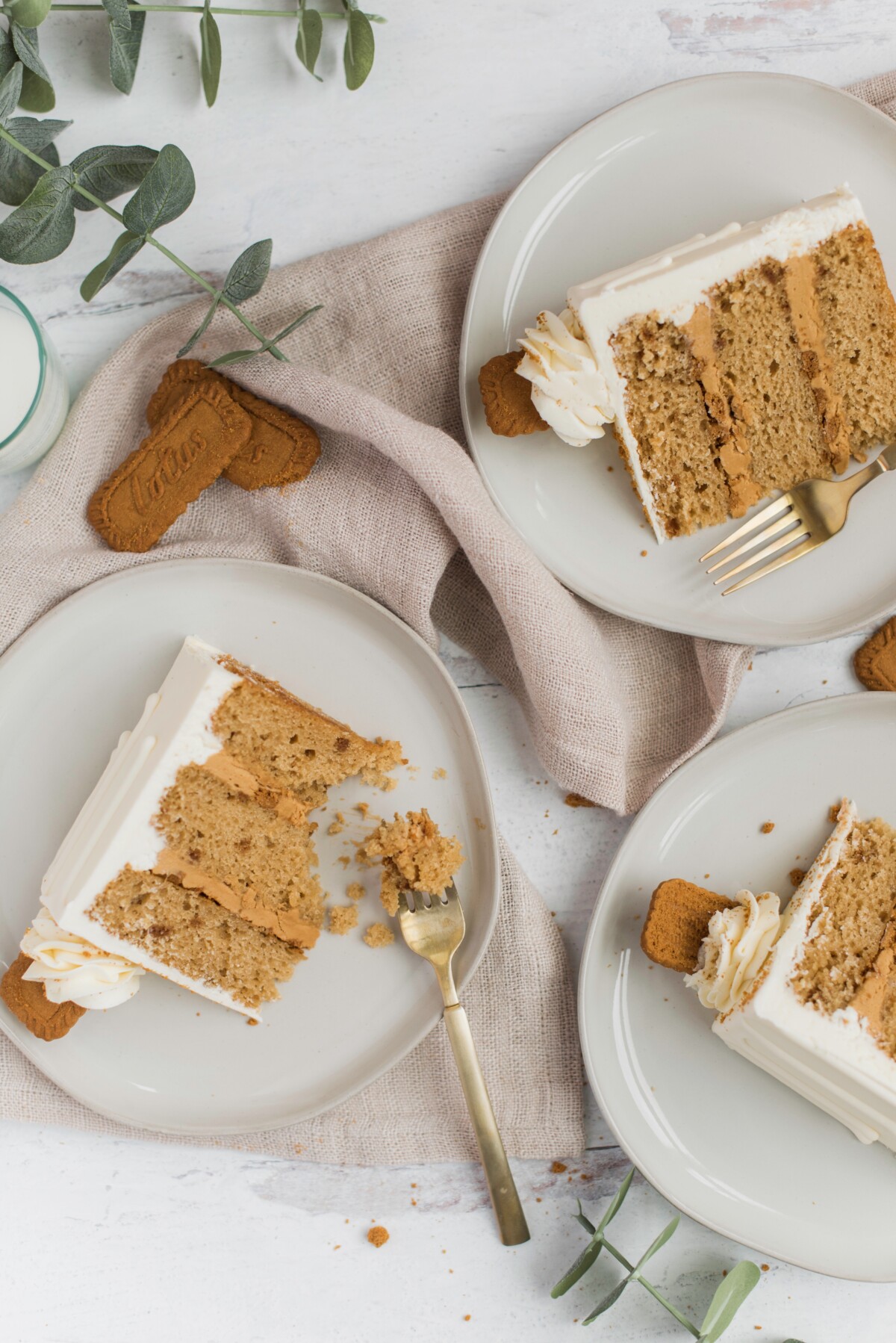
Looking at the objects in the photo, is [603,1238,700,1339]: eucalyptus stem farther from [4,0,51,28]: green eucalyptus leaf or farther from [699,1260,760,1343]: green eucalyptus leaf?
[4,0,51,28]: green eucalyptus leaf

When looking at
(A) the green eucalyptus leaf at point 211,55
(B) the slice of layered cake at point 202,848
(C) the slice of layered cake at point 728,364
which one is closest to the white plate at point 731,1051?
(C) the slice of layered cake at point 728,364

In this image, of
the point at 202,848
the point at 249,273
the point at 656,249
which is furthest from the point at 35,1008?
the point at 656,249

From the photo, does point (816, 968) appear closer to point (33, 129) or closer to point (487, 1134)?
point (487, 1134)

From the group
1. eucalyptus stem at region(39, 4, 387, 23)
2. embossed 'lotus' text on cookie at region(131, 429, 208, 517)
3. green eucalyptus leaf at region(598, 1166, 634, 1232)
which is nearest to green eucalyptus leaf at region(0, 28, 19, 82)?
eucalyptus stem at region(39, 4, 387, 23)

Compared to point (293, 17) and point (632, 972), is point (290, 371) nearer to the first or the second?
point (293, 17)

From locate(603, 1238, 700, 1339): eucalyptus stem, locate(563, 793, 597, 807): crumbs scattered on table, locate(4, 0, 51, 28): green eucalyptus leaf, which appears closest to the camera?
locate(4, 0, 51, 28): green eucalyptus leaf

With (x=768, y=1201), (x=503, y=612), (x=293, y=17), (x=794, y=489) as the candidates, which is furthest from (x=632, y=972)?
(x=293, y=17)
